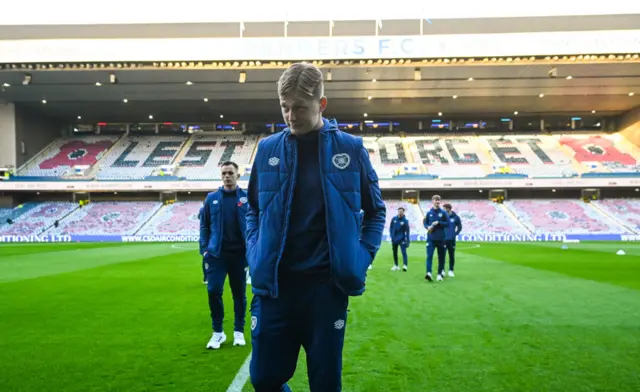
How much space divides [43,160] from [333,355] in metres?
54.4

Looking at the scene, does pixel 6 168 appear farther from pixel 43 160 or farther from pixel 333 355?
pixel 333 355

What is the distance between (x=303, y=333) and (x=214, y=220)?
3687 mm

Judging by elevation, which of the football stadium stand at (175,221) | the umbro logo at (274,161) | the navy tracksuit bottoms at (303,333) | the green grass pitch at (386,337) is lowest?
the football stadium stand at (175,221)

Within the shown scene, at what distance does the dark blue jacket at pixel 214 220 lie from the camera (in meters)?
6.04

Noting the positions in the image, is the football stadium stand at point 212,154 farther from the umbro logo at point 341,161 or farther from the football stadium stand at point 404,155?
the umbro logo at point 341,161

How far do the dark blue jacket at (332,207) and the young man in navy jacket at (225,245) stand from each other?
3308 mm

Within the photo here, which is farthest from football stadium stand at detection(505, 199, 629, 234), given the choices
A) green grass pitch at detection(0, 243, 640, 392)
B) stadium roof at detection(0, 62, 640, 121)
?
green grass pitch at detection(0, 243, 640, 392)

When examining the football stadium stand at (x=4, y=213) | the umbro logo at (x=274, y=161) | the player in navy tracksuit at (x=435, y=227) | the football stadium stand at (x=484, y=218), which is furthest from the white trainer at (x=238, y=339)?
the football stadium stand at (x=4, y=213)

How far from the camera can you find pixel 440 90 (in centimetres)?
4250

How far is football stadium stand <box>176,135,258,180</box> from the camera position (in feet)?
160

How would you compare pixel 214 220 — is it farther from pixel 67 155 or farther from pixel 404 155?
pixel 67 155

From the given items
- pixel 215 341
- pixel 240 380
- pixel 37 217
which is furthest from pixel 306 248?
pixel 37 217

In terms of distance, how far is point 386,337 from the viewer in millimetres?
6809

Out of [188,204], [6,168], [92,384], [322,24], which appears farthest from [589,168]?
[6,168]
